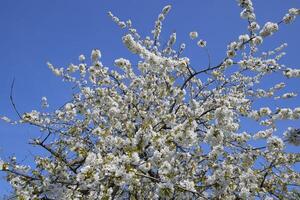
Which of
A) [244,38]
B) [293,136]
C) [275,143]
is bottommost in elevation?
[293,136]

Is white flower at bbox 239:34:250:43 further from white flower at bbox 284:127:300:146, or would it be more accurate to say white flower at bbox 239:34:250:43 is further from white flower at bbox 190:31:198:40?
white flower at bbox 284:127:300:146

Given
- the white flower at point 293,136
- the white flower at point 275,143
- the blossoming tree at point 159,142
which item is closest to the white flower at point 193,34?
the blossoming tree at point 159,142

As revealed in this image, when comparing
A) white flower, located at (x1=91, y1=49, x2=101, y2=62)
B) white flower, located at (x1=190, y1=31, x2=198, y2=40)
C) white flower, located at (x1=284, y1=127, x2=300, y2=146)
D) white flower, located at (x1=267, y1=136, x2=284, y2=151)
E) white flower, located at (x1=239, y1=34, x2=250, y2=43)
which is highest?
white flower, located at (x1=190, y1=31, x2=198, y2=40)

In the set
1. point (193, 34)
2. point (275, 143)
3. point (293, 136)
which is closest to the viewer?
point (293, 136)

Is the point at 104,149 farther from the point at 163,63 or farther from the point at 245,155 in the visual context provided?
the point at 245,155

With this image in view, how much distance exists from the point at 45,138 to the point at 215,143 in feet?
9.57

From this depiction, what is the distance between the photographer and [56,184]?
6586 mm

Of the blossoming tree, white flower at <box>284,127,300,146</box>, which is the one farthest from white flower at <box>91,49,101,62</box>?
white flower at <box>284,127,300,146</box>

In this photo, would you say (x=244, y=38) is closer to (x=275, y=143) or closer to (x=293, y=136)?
(x=275, y=143)

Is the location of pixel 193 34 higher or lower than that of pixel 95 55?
higher

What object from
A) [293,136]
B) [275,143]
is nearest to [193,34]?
[275,143]

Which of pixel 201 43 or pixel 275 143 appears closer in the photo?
pixel 275 143

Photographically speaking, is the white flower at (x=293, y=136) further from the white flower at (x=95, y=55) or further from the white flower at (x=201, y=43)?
the white flower at (x=95, y=55)

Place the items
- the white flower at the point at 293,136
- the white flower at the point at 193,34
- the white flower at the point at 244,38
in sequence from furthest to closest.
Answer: the white flower at the point at 193,34
the white flower at the point at 244,38
the white flower at the point at 293,136
